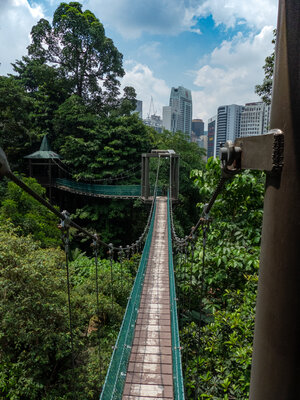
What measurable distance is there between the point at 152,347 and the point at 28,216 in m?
4.89

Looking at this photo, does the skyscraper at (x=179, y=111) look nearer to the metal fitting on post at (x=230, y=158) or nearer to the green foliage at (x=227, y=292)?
the green foliage at (x=227, y=292)

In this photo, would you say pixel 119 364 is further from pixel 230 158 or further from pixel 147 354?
pixel 230 158

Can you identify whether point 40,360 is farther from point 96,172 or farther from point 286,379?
point 96,172

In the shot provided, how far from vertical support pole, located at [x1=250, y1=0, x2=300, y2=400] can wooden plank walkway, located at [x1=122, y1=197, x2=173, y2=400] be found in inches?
72.6

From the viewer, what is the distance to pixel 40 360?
3461 millimetres

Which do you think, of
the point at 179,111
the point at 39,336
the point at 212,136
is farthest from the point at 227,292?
A: the point at 179,111

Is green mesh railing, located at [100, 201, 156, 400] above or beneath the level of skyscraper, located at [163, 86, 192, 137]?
beneath

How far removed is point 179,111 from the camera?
70688 millimetres

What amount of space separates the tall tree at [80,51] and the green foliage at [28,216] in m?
8.04

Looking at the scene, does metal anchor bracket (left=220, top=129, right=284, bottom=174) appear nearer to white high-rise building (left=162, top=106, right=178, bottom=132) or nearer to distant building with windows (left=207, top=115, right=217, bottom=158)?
distant building with windows (left=207, top=115, right=217, bottom=158)

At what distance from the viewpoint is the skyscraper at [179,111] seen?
2741 inches

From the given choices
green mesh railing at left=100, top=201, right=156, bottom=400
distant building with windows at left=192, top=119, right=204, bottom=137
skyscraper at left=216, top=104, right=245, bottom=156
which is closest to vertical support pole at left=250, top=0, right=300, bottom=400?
green mesh railing at left=100, top=201, right=156, bottom=400

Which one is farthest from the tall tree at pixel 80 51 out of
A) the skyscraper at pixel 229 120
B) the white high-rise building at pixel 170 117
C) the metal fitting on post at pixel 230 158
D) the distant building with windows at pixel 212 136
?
the white high-rise building at pixel 170 117

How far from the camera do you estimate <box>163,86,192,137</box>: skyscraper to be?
6962cm
